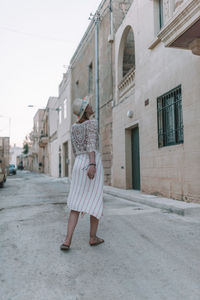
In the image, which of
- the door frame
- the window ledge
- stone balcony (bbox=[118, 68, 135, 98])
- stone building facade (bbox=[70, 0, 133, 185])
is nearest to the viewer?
the window ledge

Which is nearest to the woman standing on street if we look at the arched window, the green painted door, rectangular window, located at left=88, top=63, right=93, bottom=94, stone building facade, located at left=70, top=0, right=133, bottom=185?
the green painted door

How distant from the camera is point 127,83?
10055 millimetres

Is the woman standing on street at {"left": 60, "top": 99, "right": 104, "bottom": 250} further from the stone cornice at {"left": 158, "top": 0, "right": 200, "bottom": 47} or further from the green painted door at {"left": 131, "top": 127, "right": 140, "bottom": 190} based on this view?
the green painted door at {"left": 131, "top": 127, "right": 140, "bottom": 190}

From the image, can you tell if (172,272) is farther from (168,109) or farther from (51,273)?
(168,109)

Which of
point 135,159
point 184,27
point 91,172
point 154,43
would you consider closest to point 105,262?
point 91,172

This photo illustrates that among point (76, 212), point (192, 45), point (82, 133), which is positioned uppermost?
point (192, 45)

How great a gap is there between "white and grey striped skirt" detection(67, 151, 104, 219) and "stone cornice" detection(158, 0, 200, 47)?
3.15m

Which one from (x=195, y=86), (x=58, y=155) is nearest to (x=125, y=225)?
(x=195, y=86)

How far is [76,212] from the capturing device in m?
2.86

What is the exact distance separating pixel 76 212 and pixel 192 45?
4.11 meters

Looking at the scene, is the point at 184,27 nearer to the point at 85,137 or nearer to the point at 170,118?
the point at 170,118

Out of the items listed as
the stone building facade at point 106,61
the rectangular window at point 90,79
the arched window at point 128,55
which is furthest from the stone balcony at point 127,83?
the rectangular window at point 90,79

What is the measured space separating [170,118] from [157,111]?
1.89 feet

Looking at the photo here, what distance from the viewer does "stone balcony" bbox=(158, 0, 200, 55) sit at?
4363mm
